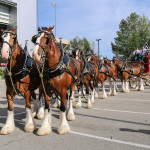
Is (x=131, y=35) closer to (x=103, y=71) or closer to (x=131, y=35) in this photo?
(x=131, y=35)

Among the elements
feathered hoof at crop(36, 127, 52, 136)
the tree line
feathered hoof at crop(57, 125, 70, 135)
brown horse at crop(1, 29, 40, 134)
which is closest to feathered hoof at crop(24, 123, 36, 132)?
brown horse at crop(1, 29, 40, 134)

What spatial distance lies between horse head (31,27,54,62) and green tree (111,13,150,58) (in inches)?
1109

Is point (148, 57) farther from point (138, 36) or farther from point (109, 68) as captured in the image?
point (138, 36)

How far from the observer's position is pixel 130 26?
3198 cm

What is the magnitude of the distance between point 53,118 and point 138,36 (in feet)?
92.0

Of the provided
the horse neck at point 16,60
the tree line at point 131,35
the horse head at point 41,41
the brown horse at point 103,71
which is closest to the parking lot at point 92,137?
the horse neck at point 16,60

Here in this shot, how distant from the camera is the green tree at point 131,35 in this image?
30.2 meters

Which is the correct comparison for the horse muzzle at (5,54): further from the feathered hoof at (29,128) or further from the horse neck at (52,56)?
the feathered hoof at (29,128)

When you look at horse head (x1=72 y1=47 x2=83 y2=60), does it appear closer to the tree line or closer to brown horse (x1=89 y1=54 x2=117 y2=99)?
brown horse (x1=89 y1=54 x2=117 y2=99)

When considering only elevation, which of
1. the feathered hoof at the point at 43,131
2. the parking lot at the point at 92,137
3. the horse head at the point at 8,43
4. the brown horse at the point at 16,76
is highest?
the horse head at the point at 8,43

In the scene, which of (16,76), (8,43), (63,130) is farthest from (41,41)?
(63,130)

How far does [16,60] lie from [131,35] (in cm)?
3004

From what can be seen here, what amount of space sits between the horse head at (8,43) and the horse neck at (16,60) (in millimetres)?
159

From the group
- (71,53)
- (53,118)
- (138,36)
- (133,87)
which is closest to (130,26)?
(138,36)
